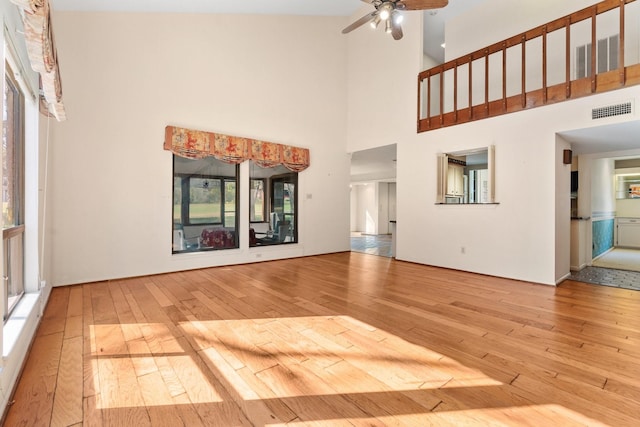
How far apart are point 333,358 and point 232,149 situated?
14.1ft

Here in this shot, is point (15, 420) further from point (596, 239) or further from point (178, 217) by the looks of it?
point (596, 239)

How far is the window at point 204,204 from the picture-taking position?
16.4 ft

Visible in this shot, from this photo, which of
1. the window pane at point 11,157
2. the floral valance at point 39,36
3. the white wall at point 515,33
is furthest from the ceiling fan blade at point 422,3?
the window pane at point 11,157

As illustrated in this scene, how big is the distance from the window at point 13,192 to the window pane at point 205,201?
7.93ft

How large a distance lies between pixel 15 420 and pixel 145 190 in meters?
3.58

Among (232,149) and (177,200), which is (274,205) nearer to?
(232,149)

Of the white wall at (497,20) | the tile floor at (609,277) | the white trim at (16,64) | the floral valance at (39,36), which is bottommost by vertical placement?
the tile floor at (609,277)

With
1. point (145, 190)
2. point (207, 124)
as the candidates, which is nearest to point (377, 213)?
point (207, 124)

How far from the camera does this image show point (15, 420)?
1501mm

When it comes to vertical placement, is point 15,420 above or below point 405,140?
below

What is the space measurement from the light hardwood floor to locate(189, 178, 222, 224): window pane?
168cm

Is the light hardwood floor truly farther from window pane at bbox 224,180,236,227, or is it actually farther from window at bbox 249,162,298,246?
window at bbox 249,162,298,246

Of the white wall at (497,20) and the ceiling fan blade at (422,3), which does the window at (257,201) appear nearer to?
the ceiling fan blade at (422,3)

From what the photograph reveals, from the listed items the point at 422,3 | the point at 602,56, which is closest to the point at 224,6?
the point at 422,3
